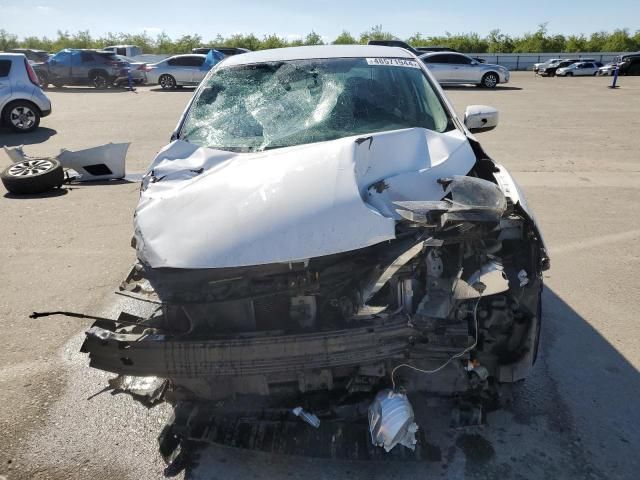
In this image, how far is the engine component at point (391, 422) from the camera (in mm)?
2277

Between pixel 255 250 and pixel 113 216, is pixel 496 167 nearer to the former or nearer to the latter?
pixel 255 250

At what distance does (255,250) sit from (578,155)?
8536 millimetres

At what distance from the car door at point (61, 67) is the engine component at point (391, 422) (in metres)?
24.9

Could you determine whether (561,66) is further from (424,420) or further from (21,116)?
(424,420)

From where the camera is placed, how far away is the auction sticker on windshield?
13.1 feet

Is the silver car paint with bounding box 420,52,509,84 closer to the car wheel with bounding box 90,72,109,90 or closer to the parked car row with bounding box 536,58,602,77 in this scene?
the parked car row with bounding box 536,58,602,77

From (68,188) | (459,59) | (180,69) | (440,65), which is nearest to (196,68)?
(180,69)

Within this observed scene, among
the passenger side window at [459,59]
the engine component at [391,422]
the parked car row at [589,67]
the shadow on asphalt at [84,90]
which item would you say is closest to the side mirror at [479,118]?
the engine component at [391,422]

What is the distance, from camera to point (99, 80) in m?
23.2

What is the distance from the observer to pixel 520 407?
286 cm

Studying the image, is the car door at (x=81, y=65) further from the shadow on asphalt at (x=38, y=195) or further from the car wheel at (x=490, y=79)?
the shadow on asphalt at (x=38, y=195)

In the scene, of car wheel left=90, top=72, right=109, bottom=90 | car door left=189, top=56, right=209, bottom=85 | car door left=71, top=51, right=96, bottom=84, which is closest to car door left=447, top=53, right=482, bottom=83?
car door left=189, top=56, right=209, bottom=85

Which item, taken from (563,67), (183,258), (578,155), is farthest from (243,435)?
(563,67)

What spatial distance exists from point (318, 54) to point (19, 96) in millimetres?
10378
